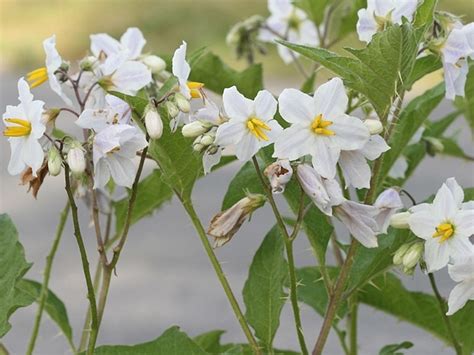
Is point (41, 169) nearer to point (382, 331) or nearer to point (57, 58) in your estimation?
point (57, 58)

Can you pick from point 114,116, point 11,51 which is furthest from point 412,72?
point 11,51

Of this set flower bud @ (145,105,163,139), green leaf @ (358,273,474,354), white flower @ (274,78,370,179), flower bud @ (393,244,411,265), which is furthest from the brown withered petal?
green leaf @ (358,273,474,354)

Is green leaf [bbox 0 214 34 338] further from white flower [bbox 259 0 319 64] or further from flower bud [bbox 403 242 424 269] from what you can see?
white flower [bbox 259 0 319 64]

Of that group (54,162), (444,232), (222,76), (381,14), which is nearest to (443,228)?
(444,232)

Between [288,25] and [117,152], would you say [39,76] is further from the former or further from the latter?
[288,25]

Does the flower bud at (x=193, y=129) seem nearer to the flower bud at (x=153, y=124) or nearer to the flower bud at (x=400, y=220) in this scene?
the flower bud at (x=153, y=124)

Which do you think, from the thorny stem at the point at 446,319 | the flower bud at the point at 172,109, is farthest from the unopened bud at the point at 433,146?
the flower bud at the point at 172,109
